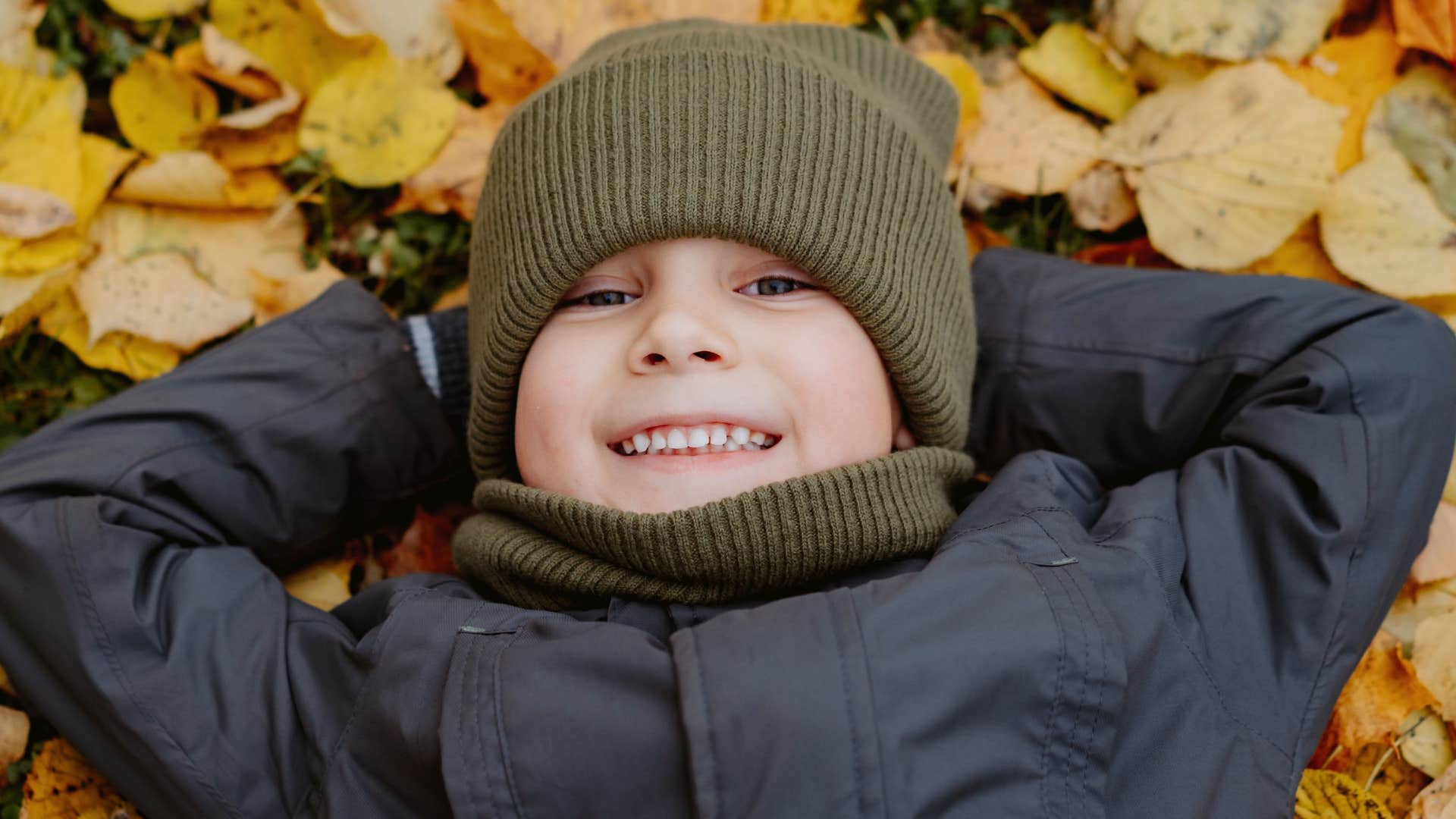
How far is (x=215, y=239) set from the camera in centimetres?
214

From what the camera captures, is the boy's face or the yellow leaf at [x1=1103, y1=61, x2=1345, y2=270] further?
the yellow leaf at [x1=1103, y1=61, x2=1345, y2=270]

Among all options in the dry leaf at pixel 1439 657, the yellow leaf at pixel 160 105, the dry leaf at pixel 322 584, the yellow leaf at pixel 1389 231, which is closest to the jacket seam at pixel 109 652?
the dry leaf at pixel 322 584

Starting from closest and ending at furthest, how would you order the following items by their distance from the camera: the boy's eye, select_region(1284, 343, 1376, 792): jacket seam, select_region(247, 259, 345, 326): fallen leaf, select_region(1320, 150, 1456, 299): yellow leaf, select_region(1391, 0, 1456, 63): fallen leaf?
select_region(1284, 343, 1376, 792): jacket seam < the boy's eye < select_region(1320, 150, 1456, 299): yellow leaf < select_region(1391, 0, 1456, 63): fallen leaf < select_region(247, 259, 345, 326): fallen leaf

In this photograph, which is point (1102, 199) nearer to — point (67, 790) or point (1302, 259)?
point (1302, 259)

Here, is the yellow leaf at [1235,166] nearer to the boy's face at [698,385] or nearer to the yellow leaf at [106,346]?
the boy's face at [698,385]

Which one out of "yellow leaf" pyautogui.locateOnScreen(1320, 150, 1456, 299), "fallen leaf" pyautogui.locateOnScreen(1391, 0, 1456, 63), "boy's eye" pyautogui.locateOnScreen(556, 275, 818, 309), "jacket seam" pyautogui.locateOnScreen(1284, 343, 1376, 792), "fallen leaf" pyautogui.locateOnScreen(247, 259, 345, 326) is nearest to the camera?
"jacket seam" pyautogui.locateOnScreen(1284, 343, 1376, 792)

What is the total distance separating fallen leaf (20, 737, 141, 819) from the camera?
163 centimetres

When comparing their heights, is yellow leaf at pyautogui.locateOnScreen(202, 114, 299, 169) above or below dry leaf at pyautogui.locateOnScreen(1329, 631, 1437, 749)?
above

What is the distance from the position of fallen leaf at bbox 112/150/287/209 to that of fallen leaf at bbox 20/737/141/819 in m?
0.99

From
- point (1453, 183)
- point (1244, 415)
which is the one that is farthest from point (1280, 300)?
point (1453, 183)

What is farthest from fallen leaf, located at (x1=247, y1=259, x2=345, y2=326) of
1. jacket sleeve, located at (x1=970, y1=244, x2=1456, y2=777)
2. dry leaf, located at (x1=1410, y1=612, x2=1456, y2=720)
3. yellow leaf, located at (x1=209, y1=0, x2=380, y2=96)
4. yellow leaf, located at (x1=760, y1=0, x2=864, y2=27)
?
dry leaf, located at (x1=1410, y1=612, x2=1456, y2=720)

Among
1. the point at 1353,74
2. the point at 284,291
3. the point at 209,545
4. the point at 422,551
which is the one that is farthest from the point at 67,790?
the point at 1353,74

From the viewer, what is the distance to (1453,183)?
1.92 metres

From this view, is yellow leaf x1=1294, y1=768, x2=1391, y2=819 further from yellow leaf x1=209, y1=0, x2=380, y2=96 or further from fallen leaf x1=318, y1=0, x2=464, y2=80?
yellow leaf x1=209, y1=0, x2=380, y2=96
